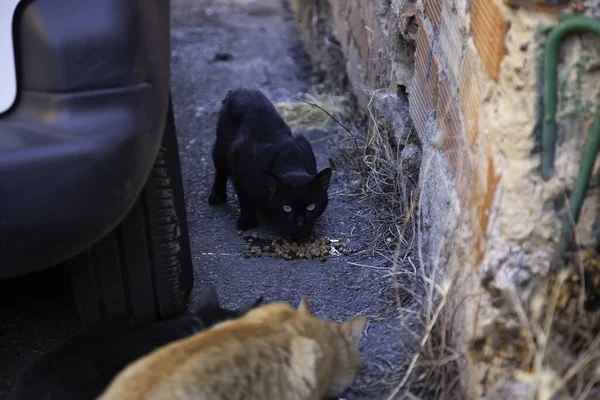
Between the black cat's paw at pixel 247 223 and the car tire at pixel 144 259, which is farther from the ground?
the car tire at pixel 144 259

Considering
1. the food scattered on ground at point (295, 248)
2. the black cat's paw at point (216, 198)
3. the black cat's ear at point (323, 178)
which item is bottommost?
the food scattered on ground at point (295, 248)

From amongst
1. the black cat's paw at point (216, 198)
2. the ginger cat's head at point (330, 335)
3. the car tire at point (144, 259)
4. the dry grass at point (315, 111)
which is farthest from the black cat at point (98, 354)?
the dry grass at point (315, 111)

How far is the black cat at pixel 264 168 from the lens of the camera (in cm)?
367

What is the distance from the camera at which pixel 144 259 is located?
274 centimetres

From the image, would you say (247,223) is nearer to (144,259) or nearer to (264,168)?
(264,168)

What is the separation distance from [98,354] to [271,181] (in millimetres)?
1528

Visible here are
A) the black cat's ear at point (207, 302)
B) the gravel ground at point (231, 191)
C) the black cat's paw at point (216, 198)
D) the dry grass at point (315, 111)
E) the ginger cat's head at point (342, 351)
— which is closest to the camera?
the ginger cat's head at point (342, 351)

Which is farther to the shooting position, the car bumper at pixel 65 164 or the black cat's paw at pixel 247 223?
the black cat's paw at pixel 247 223

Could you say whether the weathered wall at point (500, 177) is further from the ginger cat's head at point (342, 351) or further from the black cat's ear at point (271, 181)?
the black cat's ear at point (271, 181)

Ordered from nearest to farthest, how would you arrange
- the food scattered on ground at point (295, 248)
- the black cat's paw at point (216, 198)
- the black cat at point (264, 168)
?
the food scattered on ground at point (295, 248) < the black cat at point (264, 168) < the black cat's paw at point (216, 198)

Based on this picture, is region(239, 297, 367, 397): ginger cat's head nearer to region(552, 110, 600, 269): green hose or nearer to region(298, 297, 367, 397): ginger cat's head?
region(298, 297, 367, 397): ginger cat's head

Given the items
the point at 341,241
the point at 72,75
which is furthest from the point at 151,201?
the point at 341,241

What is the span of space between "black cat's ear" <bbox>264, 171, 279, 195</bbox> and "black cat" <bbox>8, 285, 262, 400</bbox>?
1105 millimetres

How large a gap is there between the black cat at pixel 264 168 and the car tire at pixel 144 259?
2.82ft
